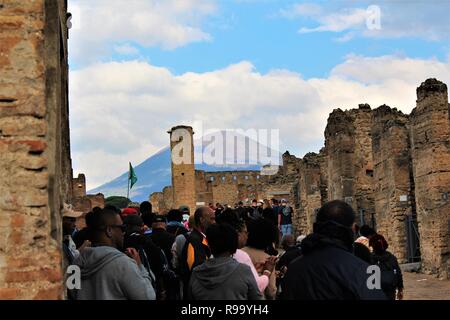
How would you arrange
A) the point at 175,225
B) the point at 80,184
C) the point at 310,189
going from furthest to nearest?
the point at 80,184 < the point at 310,189 < the point at 175,225

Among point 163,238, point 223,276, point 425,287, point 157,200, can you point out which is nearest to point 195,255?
point 163,238

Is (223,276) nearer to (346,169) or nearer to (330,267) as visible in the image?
(330,267)

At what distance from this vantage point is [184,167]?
160ft

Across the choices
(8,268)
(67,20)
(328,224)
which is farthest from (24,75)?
(67,20)

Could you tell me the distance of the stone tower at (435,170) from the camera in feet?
57.3

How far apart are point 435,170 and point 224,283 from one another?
13262mm

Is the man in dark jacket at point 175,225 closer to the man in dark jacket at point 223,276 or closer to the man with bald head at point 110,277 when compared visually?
the man in dark jacket at point 223,276

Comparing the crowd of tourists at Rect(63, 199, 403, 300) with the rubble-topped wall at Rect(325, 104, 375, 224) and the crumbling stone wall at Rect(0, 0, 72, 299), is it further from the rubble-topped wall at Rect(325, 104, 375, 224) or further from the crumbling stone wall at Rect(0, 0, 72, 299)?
the rubble-topped wall at Rect(325, 104, 375, 224)

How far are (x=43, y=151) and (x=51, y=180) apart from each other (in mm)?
492

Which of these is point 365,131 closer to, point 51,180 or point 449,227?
point 449,227

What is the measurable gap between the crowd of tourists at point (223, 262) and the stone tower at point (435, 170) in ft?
30.5

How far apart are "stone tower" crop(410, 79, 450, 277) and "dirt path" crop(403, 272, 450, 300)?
1.40 feet

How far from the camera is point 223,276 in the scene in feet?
17.7

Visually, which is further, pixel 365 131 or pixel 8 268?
pixel 365 131
